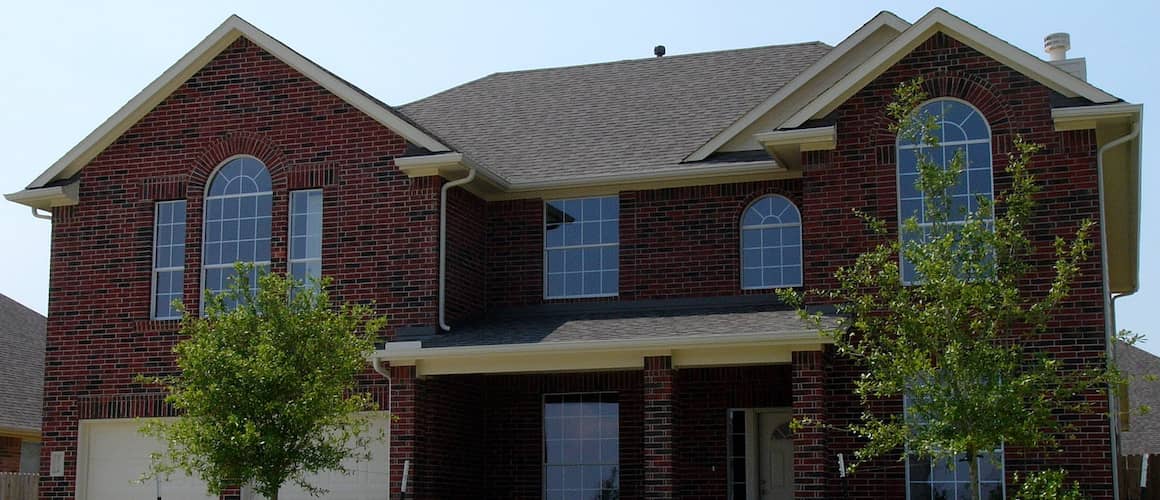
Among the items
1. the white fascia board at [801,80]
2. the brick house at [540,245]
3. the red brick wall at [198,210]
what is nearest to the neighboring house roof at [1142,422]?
the brick house at [540,245]

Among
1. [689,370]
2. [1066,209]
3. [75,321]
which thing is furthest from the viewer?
[75,321]

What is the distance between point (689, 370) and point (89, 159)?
30.7ft

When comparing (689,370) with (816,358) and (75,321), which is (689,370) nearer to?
(816,358)

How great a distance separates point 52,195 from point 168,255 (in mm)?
2025

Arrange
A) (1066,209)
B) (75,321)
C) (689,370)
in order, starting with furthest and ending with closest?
1. (75,321)
2. (689,370)
3. (1066,209)

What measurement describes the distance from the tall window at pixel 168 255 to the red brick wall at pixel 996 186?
8920mm

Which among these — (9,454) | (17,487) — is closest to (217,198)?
(17,487)

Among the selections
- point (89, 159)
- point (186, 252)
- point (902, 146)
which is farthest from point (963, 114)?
point (89, 159)

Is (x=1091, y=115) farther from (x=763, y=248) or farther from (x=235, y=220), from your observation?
(x=235, y=220)

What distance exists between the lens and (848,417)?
17.5 m

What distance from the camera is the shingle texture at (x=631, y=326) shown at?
57.8 ft

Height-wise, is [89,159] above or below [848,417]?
above

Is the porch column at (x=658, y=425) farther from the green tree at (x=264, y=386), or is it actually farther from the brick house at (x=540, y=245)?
the green tree at (x=264, y=386)

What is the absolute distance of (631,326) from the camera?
61.0 feet
